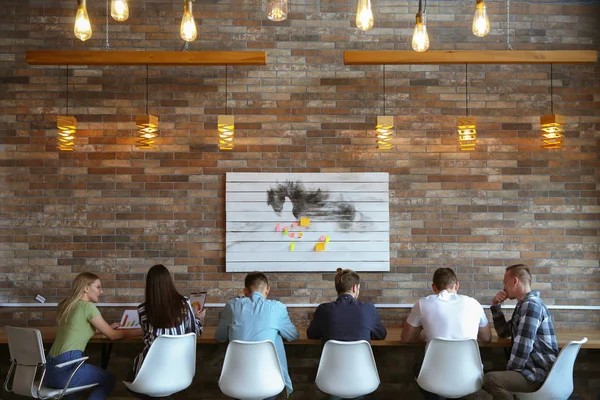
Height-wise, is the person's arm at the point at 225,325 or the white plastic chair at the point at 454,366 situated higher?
the person's arm at the point at 225,325

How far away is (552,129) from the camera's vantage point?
5117 millimetres

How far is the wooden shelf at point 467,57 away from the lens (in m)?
5.16

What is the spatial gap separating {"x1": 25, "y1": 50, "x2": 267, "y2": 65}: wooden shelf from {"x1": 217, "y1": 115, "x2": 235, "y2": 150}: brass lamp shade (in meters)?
0.53

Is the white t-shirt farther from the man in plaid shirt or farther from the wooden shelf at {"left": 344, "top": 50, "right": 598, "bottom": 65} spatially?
the wooden shelf at {"left": 344, "top": 50, "right": 598, "bottom": 65}

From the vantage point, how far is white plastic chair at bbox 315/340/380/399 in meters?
3.94

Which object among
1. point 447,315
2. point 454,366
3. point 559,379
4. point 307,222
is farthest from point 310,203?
point 559,379

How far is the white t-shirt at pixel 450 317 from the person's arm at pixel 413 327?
92 millimetres

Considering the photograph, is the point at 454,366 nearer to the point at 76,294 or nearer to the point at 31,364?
the point at 76,294

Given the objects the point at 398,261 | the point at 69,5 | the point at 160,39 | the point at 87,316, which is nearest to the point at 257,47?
the point at 160,39

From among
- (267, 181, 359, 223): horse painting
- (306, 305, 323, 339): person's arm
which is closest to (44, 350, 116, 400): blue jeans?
(306, 305, 323, 339): person's arm

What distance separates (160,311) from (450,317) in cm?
199

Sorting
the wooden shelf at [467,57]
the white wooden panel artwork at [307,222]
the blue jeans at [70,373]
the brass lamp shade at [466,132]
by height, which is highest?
the wooden shelf at [467,57]

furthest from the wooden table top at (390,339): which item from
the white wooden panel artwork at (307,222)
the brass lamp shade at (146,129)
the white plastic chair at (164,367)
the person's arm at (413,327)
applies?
the brass lamp shade at (146,129)

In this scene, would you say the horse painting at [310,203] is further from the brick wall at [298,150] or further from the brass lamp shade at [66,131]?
the brass lamp shade at [66,131]
